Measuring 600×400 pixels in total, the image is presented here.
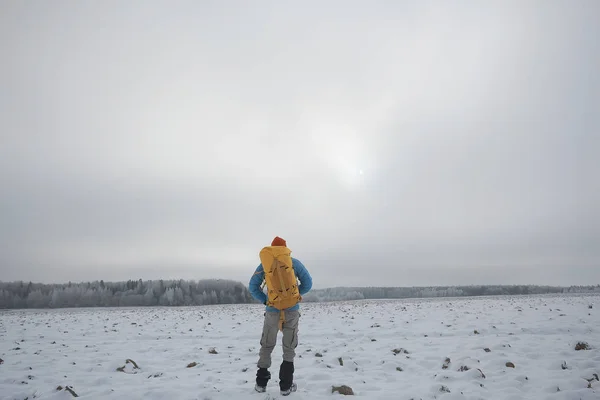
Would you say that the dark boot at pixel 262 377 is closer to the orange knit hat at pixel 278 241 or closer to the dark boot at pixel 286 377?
the dark boot at pixel 286 377

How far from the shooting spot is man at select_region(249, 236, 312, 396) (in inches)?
263

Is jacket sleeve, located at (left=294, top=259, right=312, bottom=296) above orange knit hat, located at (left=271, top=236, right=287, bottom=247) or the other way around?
the other way around

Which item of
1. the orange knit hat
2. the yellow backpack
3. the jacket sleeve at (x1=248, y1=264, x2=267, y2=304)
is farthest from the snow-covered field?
the orange knit hat

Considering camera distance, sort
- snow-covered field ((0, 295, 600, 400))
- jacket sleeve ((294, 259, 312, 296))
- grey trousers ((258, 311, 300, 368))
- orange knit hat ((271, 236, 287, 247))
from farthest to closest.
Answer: jacket sleeve ((294, 259, 312, 296)) → orange knit hat ((271, 236, 287, 247)) → grey trousers ((258, 311, 300, 368)) → snow-covered field ((0, 295, 600, 400))

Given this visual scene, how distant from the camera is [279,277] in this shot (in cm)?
668

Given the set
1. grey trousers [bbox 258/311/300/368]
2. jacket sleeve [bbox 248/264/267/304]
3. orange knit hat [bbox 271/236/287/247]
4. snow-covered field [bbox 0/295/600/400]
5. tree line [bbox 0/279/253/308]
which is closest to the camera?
snow-covered field [bbox 0/295/600/400]

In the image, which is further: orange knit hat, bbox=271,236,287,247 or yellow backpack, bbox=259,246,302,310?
orange knit hat, bbox=271,236,287,247

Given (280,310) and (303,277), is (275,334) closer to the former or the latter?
(280,310)

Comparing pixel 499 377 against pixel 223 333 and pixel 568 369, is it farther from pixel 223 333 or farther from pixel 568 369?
pixel 223 333

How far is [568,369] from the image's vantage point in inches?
300

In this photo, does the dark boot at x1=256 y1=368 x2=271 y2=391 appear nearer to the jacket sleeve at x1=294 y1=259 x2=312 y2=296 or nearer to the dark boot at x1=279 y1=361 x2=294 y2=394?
the dark boot at x1=279 y1=361 x2=294 y2=394

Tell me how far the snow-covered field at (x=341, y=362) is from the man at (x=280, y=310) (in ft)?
Answer: 1.19

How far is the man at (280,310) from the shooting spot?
6680 mm

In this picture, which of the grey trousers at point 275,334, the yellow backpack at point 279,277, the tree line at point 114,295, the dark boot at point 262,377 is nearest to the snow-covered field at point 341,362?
the dark boot at point 262,377
